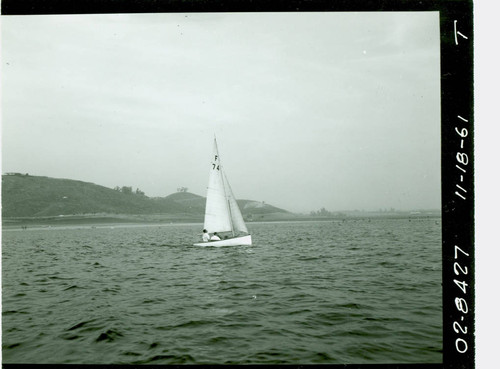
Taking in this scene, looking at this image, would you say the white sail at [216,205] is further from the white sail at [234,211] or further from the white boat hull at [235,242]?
the white boat hull at [235,242]

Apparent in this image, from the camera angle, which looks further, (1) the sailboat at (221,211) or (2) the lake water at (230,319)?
(1) the sailboat at (221,211)

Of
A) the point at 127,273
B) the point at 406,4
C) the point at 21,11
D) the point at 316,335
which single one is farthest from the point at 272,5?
the point at 127,273

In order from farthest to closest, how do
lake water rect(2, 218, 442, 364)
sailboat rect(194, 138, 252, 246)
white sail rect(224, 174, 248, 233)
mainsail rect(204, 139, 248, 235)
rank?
white sail rect(224, 174, 248, 233)
sailboat rect(194, 138, 252, 246)
mainsail rect(204, 139, 248, 235)
lake water rect(2, 218, 442, 364)

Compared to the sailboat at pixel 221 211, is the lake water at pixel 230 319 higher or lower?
lower

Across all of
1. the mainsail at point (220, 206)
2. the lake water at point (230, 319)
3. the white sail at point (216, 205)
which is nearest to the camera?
the lake water at point (230, 319)

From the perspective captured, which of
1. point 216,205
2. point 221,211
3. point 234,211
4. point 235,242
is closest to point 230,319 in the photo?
point 216,205

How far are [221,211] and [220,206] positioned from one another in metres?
0.44

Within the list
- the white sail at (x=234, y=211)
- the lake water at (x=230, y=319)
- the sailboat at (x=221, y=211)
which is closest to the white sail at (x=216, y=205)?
the sailboat at (x=221, y=211)

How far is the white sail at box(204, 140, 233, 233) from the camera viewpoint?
21828mm

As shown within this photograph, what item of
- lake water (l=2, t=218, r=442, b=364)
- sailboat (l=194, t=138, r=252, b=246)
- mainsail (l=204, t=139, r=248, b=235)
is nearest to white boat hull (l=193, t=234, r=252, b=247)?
sailboat (l=194, t=138, r=252, b=246)

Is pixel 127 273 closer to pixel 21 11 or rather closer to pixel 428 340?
pixel 21 11

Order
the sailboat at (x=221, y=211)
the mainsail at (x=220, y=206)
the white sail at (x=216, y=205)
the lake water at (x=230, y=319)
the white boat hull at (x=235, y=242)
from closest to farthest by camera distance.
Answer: the lake water at (x=230, y=319) → the white sail at (x=216, y=205) → the mainsail at (x=220, y=206) → the sailboat at (x=221, y=211) → the white boat hull at (x=235, y=242)

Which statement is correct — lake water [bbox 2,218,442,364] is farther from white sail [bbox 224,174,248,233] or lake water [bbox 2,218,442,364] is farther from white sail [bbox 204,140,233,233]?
white sail [bbox 224,174,248,233]

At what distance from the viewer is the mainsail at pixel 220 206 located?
21978 millimetres
